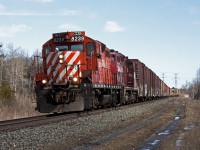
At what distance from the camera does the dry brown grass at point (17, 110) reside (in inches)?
767

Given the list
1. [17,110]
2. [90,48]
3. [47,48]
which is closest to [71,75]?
[90,48]

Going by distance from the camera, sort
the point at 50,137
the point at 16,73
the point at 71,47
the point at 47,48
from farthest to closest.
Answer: the point at 16,73 → the point at 47,48 → the point at 71,47 → the point at 50,137

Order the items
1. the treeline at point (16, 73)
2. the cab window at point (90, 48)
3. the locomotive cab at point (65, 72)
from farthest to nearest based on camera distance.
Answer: the treeline at point (16, 73)
the cab window at point (90, 48)
the locomotive cab at point (65, 72)

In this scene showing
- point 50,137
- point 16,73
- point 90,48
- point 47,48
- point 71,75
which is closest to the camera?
point 50,137

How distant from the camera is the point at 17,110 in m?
22.0

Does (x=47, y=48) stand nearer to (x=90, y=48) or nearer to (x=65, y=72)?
(x=65, y=72)

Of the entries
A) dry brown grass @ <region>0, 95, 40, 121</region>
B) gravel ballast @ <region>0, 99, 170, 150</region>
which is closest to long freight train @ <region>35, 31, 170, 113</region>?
dry brown grass @ <region>0, 95, 40, 121</region>

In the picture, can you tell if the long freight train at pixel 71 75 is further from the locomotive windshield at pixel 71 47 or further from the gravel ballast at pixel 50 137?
the gravel ballast at pixel 50 137

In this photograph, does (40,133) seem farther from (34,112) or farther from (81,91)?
(34,112)

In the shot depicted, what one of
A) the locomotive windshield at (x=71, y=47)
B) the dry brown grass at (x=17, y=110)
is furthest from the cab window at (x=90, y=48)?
the dry brown grass at (x=17, y=110)

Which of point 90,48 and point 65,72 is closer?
point 65,72

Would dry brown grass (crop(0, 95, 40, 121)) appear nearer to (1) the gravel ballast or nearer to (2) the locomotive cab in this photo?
(2) the locomotive cab

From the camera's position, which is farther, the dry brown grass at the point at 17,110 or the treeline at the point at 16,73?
the treeline at the point at 16,73

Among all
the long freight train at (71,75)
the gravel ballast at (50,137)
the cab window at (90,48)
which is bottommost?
the gravel ballast at (50,137)
